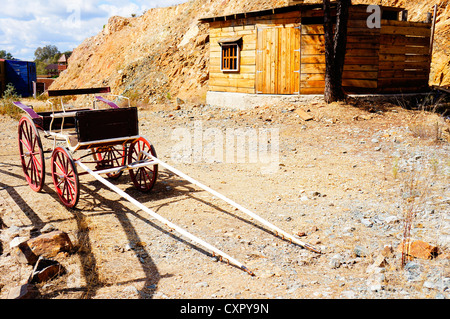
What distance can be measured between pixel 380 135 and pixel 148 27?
27985 millimetres

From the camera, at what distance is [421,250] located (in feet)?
13.8

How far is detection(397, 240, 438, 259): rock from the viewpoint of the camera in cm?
416

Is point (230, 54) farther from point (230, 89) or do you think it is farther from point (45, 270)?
point (45, 270)

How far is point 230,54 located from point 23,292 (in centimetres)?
1495

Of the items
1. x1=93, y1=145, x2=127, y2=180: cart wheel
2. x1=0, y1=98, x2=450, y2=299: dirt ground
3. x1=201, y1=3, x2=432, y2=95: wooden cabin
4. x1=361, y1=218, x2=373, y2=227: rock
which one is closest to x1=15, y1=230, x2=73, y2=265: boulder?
x1=0, y1=98, x2=450, y2=299: dirt ground

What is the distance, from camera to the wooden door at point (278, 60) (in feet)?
48.2

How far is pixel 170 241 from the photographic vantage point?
495 centimetres

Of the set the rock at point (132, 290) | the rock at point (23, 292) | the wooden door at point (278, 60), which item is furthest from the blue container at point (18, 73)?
the rock at point (132, 290)

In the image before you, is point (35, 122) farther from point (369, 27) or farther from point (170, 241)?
point (369, 27)

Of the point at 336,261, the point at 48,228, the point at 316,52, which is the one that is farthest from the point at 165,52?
the point at 336,261

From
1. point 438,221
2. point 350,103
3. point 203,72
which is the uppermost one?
point 203,72

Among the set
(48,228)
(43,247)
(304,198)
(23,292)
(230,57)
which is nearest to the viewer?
(23,292)

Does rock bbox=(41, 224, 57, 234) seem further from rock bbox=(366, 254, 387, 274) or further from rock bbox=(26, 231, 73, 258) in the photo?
rock bbox=(366, 254, 387, 274)
